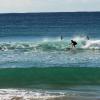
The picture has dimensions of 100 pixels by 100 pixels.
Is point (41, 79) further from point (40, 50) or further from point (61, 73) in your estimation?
point (40, 50)

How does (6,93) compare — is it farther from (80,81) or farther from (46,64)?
(46,64)

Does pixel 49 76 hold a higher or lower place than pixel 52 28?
lower

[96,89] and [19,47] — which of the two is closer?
[96,89]

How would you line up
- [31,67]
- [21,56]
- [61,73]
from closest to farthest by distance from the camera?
[61,73] < [31,67] < [21,56]

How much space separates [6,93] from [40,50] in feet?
58.5

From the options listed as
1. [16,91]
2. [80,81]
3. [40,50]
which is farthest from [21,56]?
[16,91]

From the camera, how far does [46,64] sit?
2705 cm

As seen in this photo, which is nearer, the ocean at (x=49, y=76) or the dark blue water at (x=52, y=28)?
the ocean at (x=49, y=76)

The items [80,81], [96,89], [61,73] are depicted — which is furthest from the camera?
[61,73]

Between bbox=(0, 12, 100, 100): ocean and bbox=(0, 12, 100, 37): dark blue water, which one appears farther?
bbox=(0, 12, 100, 37): dark blue water

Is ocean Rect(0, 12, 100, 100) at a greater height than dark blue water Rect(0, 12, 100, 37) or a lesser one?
lesser

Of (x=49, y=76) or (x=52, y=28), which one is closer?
(x=49, y=76)

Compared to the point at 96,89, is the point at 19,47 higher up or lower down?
higher up

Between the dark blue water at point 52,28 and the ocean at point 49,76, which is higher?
the dark blue water at point 52,28
